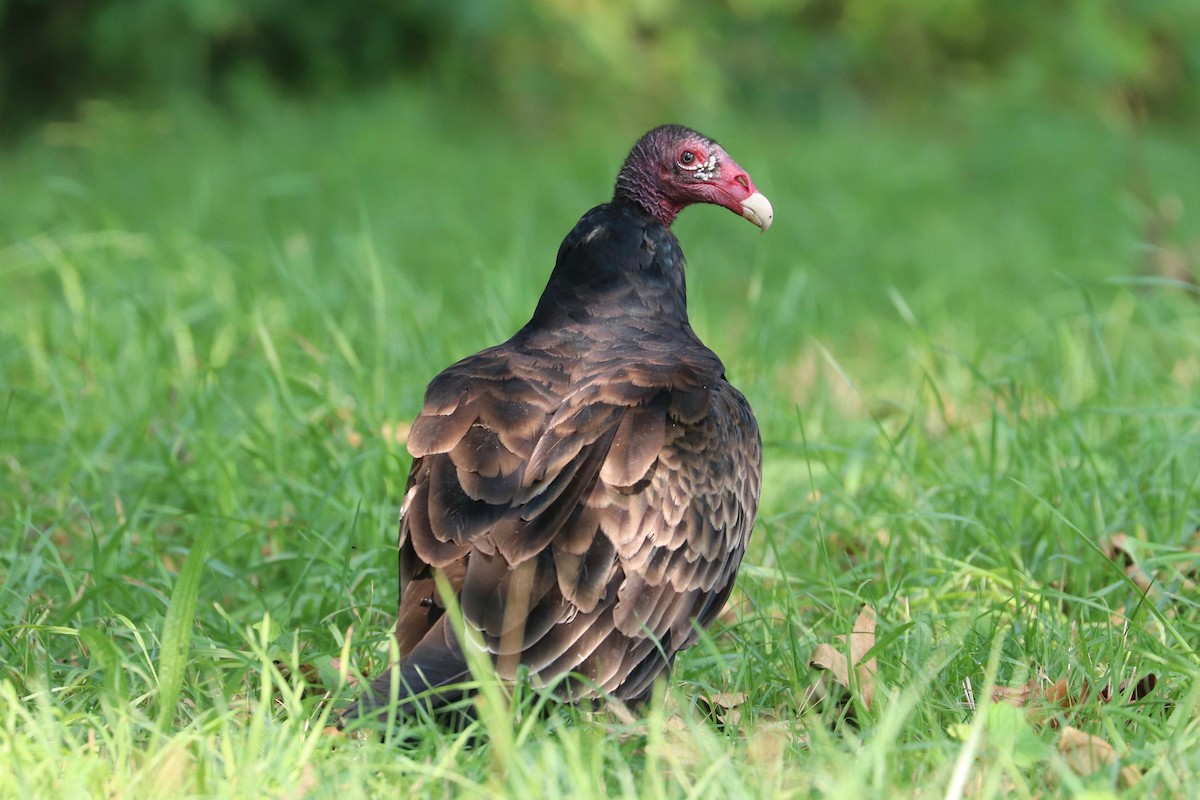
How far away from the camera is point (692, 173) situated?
3379 millimetres

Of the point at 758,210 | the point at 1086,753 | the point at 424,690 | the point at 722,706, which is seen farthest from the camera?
the point at 758,210

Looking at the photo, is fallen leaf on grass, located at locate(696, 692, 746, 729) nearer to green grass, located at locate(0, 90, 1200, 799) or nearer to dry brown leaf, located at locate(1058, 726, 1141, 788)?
green grass, located at locate(0, 90, 1200, 799)

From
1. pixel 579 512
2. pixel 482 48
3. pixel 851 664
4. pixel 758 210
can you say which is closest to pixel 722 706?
pixel 851 664

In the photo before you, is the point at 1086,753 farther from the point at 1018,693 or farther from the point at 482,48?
the point at 482,48

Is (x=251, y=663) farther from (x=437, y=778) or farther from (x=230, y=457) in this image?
(x=230, y=457)

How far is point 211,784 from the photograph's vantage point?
2117 millimetres

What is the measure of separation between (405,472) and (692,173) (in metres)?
1.02

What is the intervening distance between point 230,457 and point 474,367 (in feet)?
3.60

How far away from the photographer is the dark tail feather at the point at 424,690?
2396 millimetres

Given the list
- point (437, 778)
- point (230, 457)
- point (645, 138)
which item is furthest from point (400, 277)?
point (437, 778)

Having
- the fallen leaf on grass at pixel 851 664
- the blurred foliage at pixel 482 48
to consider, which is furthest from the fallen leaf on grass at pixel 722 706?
the blurred foliage at pixel 482 48

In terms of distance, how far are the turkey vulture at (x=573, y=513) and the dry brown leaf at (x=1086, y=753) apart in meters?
0.65

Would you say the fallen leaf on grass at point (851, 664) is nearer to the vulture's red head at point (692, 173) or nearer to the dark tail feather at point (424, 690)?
the dark tail feather at point (424, 690)

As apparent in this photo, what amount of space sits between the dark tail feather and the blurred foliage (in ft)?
24.1
